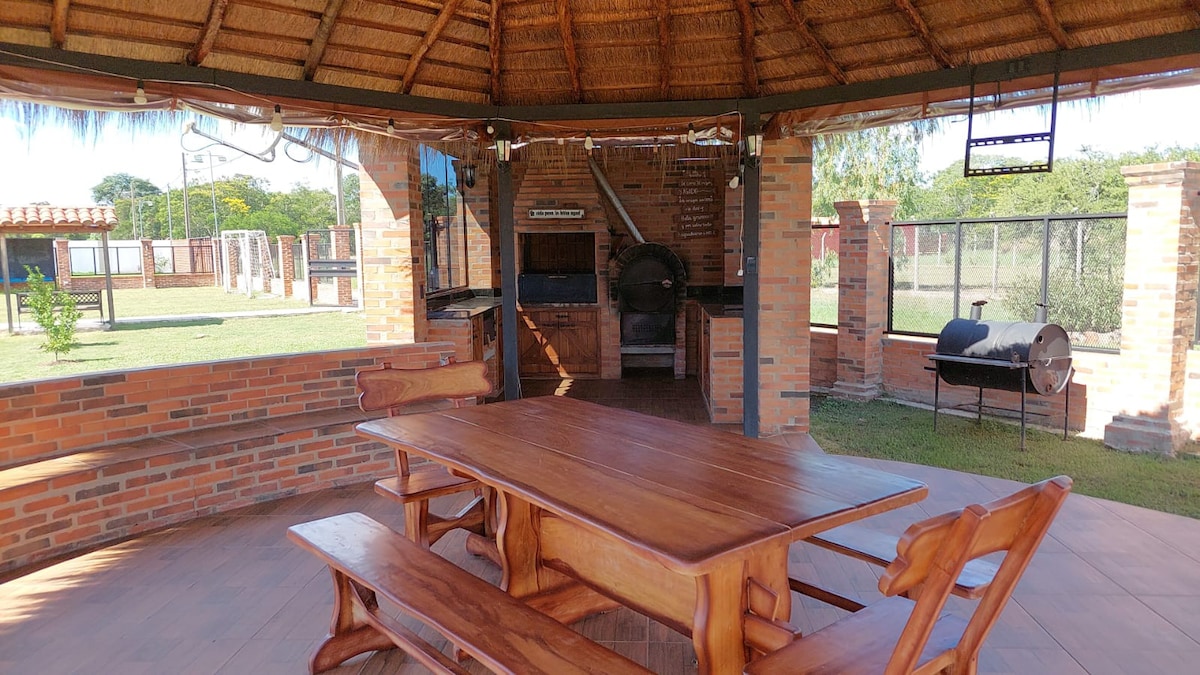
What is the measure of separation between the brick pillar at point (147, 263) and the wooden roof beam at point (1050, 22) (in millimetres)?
22017

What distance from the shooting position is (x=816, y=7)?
15.5ft

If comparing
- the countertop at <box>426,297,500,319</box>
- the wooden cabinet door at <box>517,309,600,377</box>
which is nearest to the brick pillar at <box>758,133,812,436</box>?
the countertop at <box>426,297,500,319</box>

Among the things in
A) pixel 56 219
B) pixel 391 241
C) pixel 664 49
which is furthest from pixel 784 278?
pixel 56 219

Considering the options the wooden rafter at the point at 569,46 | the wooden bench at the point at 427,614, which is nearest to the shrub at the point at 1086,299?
the wooden rafter at the point at 569,46

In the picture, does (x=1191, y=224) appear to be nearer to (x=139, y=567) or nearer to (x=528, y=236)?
(x=528, y=236)

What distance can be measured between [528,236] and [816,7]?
5308 millimetres

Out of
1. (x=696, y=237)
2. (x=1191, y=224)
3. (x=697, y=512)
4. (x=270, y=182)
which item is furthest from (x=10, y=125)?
(x=270, y=182)

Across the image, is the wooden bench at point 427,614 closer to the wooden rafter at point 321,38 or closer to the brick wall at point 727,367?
the wooden rafter at point 321,38

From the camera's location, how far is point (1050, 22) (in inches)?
161

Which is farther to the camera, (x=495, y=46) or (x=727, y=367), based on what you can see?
(x=727, y=367)

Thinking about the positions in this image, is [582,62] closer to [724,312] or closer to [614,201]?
[724,312]

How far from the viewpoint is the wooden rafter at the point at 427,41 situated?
4.90 meters

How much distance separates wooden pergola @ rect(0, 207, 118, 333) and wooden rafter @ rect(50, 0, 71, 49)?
11915 mm

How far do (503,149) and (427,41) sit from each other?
0.94m
